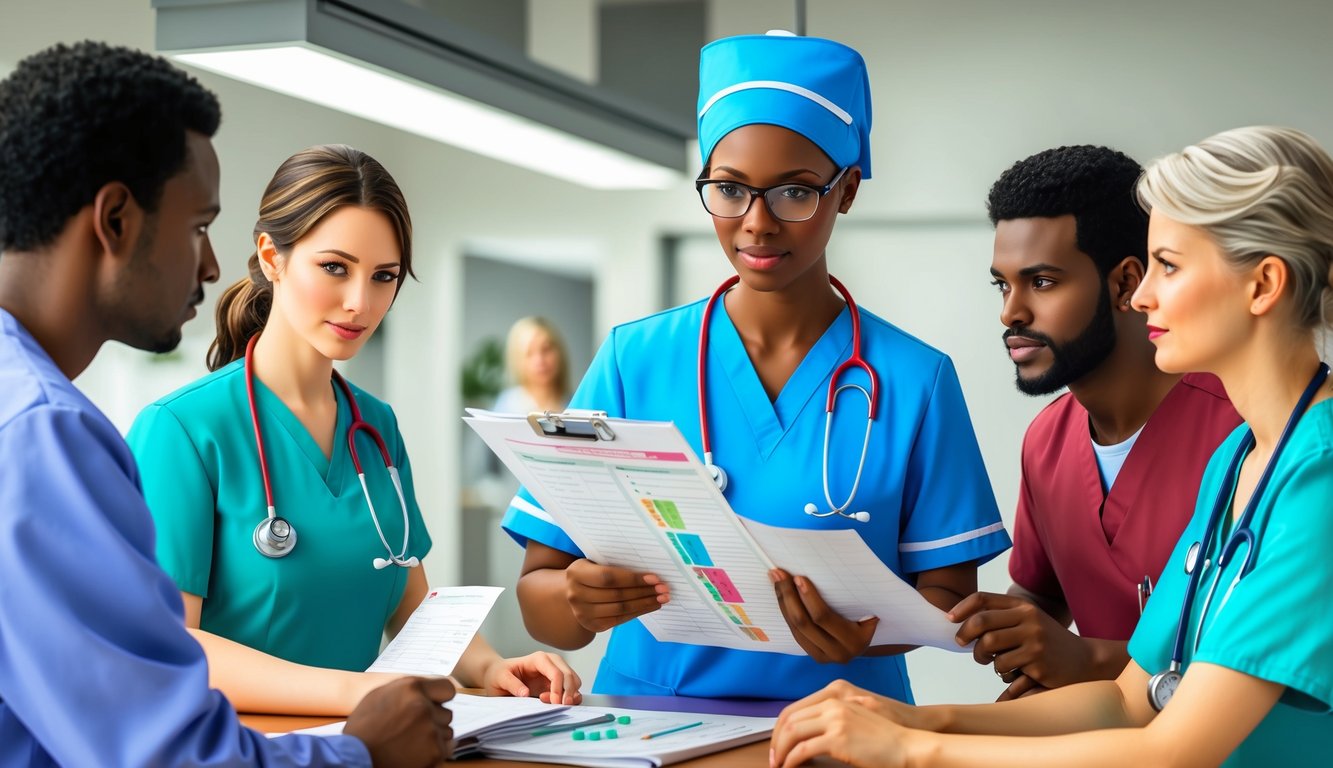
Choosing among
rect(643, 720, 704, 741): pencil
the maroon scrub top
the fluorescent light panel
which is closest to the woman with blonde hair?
the fluorescent light panel

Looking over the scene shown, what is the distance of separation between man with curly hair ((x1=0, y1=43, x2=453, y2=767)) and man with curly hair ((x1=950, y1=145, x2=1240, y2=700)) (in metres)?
1.16

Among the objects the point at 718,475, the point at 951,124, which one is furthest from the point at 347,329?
the point at 951,124

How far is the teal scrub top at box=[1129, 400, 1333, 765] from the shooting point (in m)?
1.18

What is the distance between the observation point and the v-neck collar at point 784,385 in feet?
5.70

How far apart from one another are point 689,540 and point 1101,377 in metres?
0.78

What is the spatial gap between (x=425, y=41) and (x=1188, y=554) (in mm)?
1392

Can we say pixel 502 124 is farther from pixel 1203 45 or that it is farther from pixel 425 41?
pixel 1203 45

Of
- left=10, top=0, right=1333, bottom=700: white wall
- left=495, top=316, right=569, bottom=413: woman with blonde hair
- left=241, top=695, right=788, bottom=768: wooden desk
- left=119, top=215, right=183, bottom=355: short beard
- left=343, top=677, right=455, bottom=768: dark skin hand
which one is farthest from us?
left=495, top=316, right=569, bottom=413: woman with blonde hair

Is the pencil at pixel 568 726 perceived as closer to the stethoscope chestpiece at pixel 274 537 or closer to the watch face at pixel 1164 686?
the stethoscope chestpiece at pixel 274 537

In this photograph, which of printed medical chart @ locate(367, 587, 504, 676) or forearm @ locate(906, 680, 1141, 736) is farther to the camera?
printed medical chart @ locate(367, 587, 504, 676)

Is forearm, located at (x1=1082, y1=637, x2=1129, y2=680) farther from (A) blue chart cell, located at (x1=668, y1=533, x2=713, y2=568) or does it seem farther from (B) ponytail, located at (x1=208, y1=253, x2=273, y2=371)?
(B) ponytail, located at (x1=208, y1=253, x2=273, y2=371)

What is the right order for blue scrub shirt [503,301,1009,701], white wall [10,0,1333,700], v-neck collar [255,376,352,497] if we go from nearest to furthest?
blue scrub shirt [503,301,1009,701] → v-neck collar [255,376,352,497] → white wall [10,0,1333,700]

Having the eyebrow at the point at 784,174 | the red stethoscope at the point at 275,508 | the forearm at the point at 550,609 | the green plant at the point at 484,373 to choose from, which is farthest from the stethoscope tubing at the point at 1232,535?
the green plant at the point at 484,373

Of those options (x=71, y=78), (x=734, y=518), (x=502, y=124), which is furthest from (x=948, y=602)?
(x=502, y=124)
